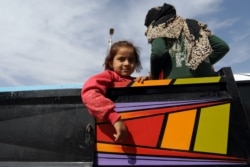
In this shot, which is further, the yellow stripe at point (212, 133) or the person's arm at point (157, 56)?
the person's arm at point (157, 56)

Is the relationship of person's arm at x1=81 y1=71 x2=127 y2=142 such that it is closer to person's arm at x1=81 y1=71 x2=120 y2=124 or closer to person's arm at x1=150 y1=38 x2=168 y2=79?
person's arm at x1=81 y1=71 x2=120 y2=124

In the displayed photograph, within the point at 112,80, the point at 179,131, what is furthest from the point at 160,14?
the point at 179,131

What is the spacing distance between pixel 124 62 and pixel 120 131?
1.96 feet

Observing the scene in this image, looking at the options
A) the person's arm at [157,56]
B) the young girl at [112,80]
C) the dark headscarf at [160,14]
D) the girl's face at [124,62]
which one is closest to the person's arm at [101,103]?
the young girl at [112,80]

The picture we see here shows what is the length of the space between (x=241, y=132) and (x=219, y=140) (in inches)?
4.1

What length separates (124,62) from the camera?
82.7 inches

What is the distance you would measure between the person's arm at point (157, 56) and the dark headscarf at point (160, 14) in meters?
0.19

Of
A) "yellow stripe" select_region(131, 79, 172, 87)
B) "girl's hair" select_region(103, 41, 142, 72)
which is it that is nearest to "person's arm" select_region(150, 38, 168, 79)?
"girl's hair" select_region(103, 41, 142, 72)

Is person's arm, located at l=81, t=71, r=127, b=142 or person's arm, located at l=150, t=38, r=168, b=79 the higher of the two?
person's arm, located at l=150, t=38, r=168, b=79

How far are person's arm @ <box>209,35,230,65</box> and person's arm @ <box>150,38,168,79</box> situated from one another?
315mm

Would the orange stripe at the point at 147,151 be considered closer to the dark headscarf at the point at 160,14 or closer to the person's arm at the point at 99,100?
the person's arm at the point at 99,100

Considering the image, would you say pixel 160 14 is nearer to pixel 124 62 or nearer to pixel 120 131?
pixel 124 62

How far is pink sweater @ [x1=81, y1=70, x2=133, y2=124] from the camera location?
5.44ft

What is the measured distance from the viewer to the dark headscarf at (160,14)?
7.61ft
